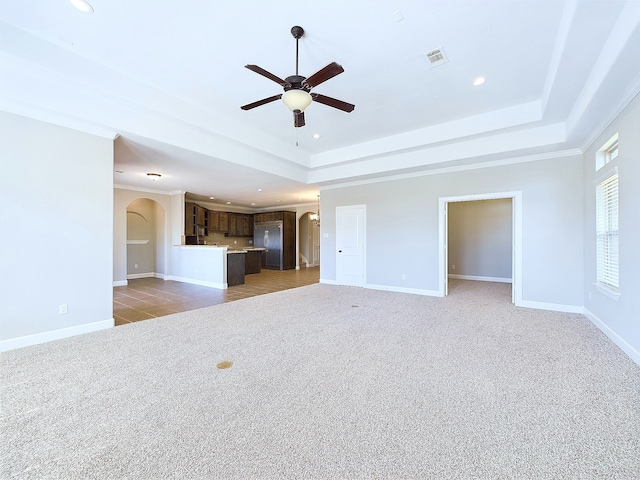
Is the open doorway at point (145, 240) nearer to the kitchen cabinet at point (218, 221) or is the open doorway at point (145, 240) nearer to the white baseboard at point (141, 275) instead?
the white baseboard at point (141, 275)

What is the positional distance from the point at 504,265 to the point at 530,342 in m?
5.01

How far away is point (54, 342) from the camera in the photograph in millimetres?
3145

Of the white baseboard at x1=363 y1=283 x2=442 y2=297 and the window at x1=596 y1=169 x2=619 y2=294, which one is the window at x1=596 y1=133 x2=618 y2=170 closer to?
the window at x1=596 y1=169 x2=619 y2=294

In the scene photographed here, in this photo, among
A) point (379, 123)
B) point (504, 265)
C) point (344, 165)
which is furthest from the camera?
point (504, 265)

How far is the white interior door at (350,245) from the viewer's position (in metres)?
6.77

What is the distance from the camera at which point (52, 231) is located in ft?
10.6

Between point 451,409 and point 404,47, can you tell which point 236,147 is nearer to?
point 404,47

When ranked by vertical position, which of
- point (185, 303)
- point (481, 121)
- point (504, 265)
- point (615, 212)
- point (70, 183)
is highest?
point (481, 121)

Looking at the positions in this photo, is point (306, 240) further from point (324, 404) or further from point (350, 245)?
point (324, 404)

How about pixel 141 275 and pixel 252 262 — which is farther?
pixel 252 262

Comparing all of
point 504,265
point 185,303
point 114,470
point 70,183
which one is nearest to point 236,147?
point 70,183

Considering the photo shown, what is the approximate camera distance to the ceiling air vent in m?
2.82

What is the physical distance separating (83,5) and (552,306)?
276 inches

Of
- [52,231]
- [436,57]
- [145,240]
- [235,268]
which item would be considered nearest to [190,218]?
[145,240]
